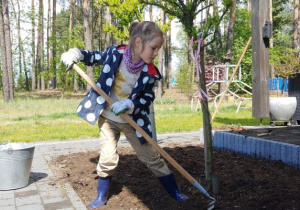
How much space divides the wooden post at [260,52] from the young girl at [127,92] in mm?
936

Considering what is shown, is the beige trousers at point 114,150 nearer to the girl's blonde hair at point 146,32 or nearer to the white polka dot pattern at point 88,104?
the white polka dot pattern at point 88,104

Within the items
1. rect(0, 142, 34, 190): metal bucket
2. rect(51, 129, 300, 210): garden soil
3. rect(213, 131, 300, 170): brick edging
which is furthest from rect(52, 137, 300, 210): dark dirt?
rect(0, 142, 34, 190): metal bucket

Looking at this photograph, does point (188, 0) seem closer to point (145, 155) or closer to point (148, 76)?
point (148, 76)

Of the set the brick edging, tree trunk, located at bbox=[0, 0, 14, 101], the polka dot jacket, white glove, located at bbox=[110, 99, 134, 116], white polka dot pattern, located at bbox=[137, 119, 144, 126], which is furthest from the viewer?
tree trunk, located at bbox=[0, 0, 14, 101]

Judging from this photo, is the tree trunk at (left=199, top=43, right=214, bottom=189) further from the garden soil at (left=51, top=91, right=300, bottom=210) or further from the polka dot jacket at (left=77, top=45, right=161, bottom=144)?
the polka dot jacket at (left=77, top=45, right=161, bottom=144)

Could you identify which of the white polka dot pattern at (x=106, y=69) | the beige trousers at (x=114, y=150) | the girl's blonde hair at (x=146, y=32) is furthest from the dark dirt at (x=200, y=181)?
the girl's blonde hair at (x=146, y=32)

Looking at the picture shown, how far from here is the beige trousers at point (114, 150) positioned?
3223mm

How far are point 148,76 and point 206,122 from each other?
2.18ft

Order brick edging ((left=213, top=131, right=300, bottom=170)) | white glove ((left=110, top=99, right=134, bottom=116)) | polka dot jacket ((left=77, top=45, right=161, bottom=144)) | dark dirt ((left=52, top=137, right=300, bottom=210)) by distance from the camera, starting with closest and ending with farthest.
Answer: white glove ((left=110, top=99, right=134, bottom=116)) < dark dirt ((left=52, top=137, right=300, bottom=210)) < polka dot jacket ((left=77, top=45, right=161, bottom=144)) < brick edging ((left=213, top=131, right=300, bottom=170))

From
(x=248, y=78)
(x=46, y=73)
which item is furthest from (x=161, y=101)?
(x=46, y=73)

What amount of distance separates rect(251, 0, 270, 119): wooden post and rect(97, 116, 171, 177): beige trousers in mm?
1139

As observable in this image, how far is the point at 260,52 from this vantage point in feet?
10.8

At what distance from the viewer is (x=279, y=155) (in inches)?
168

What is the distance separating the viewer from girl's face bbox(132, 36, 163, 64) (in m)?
2.99
